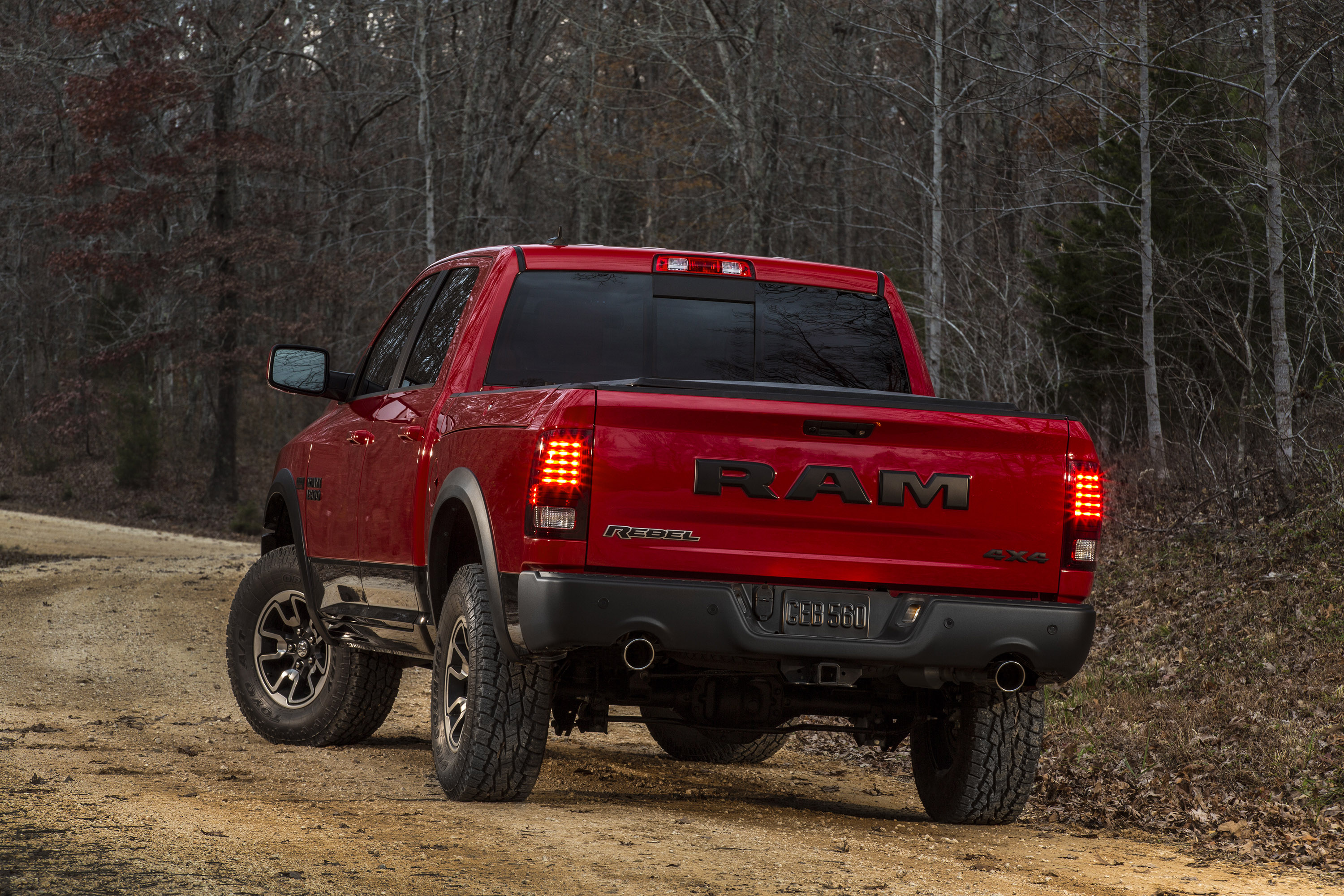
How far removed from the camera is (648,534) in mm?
5039

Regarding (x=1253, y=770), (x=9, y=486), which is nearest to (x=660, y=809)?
(x=1253, y=770)

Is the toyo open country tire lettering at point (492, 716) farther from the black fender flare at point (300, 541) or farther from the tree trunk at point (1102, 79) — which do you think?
the tree trunk at point (1102, 79)

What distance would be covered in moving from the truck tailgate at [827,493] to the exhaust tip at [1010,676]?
0.26 metres

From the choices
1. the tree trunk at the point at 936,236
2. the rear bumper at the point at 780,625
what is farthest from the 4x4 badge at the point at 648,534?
the tree trunk at the point at 936,236

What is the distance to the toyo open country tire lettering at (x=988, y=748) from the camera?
19.4 ft

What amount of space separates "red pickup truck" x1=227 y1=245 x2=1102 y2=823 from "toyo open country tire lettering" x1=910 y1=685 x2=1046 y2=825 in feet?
0.03

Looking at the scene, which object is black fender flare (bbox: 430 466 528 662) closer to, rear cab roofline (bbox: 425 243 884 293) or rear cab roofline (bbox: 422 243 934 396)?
rear cab roofline (bbox: 422 243 934 396)

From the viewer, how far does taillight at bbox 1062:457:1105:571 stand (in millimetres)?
5328

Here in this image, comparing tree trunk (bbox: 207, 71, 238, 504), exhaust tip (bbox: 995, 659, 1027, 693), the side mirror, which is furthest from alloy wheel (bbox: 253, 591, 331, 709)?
tree trunk (bbox: 207, 71, 238, 504)

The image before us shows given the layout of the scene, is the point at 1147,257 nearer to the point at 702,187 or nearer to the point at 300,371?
the point at 300,371

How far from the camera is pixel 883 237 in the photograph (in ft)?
106

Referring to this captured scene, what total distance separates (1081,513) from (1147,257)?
44.3 feet

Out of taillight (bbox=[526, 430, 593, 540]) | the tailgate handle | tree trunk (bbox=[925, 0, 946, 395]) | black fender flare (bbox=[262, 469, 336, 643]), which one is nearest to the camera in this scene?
taillight (bbox=[526, 430, 593, 540])

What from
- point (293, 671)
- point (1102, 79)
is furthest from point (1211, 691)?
point (1102, 79)
